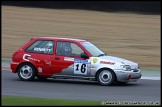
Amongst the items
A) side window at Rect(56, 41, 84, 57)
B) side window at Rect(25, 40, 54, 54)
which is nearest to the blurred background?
side window at Rect(56, 41, 84, 57)

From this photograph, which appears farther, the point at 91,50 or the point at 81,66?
the point at 91,50

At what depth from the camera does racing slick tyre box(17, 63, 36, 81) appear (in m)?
17.8

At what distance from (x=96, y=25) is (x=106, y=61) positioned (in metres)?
17.4

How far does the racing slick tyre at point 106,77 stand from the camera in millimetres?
17156

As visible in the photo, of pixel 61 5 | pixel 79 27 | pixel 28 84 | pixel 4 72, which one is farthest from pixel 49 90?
pixel 61 5

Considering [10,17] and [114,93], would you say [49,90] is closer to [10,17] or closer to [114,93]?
[114,93]

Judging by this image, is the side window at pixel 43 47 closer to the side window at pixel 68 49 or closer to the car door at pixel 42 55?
the car door at pixel 42 55

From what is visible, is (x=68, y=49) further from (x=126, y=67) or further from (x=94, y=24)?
(x=94, y=24)

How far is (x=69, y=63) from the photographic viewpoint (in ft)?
57.3

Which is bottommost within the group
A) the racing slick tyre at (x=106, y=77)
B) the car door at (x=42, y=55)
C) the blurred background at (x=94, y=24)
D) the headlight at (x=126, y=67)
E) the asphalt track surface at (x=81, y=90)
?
the asphalt track surface at (x=81, y=90)

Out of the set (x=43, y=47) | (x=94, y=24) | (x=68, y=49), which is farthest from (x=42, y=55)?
(x=94, y=24)

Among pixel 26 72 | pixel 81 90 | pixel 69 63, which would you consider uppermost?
pixel 69 63

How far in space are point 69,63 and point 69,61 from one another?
0.20 feet

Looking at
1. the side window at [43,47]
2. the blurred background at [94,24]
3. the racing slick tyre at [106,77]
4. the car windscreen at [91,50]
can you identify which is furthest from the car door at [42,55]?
the blurred background at [94,24]
